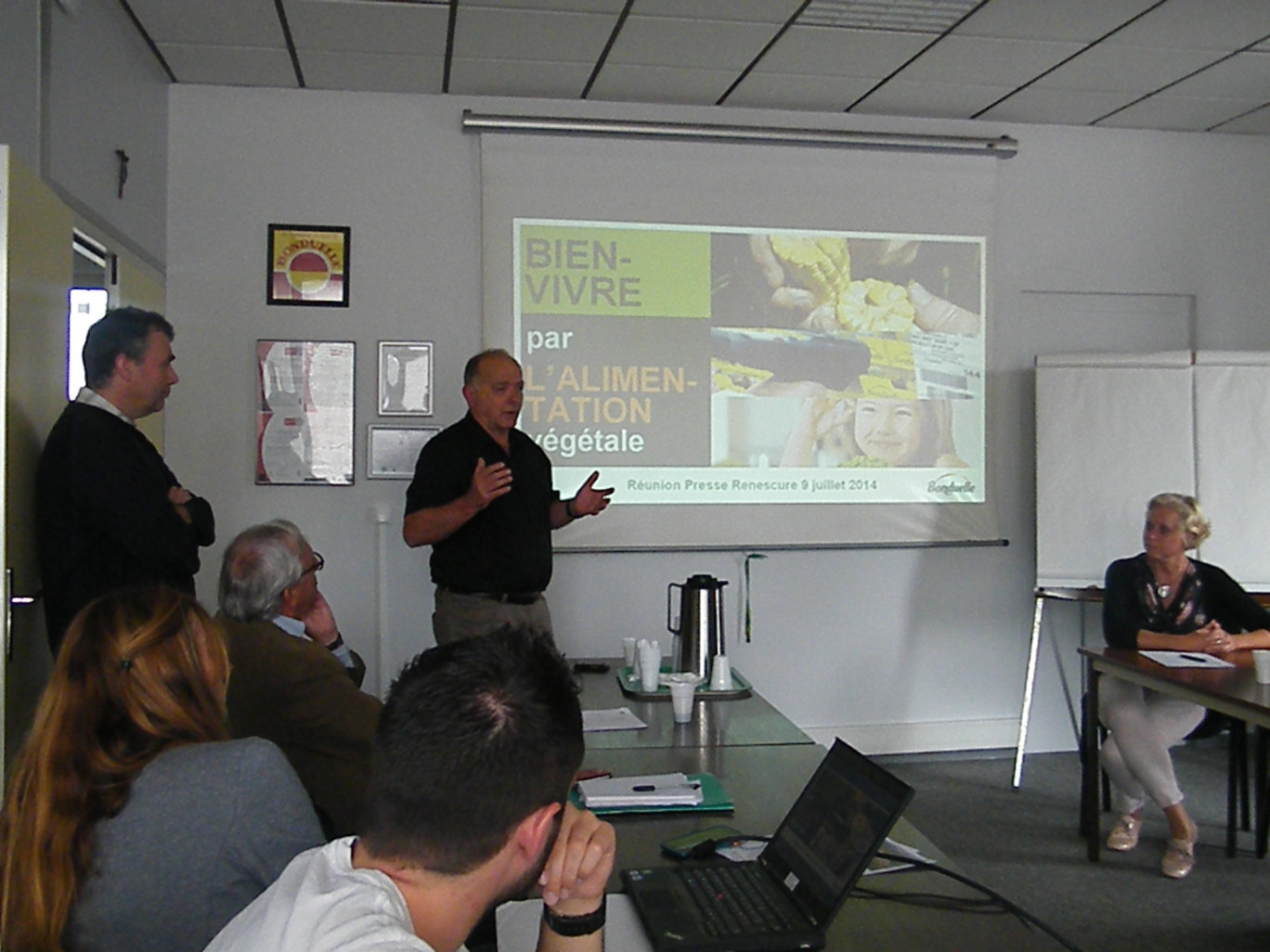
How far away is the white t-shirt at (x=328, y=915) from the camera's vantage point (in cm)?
89

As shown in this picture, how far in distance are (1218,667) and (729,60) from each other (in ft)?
9.17

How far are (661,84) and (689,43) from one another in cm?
44

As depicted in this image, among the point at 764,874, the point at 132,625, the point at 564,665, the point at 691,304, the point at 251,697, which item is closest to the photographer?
the point at 564,665

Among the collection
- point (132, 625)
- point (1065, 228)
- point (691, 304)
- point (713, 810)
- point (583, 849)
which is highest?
point (1065, 228)

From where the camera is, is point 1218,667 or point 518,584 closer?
point 1218,667

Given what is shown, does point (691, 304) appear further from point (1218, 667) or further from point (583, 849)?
point (583, 849)

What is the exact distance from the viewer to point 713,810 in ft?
6.13

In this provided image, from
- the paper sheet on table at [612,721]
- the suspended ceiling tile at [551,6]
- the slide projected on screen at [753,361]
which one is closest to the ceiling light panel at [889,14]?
the suspended ceiling tile at [551,6]

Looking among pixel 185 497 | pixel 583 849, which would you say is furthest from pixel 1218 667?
pixel 185 497

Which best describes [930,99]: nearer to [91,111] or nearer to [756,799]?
[91,111]

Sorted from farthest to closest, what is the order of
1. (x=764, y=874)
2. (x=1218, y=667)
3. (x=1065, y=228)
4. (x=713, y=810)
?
(x=1065, y=228)
(x=1218, y=667)
(x=713, y=810)
(x=764, y=874)

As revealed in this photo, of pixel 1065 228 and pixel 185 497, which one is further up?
pixel 1065 228

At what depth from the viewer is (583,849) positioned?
124cm

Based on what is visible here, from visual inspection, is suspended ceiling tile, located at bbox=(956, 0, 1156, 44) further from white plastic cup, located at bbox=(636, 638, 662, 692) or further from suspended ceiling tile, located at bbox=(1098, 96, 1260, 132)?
white plastic cup, located at bbox=(636, 638, 662, 692)
